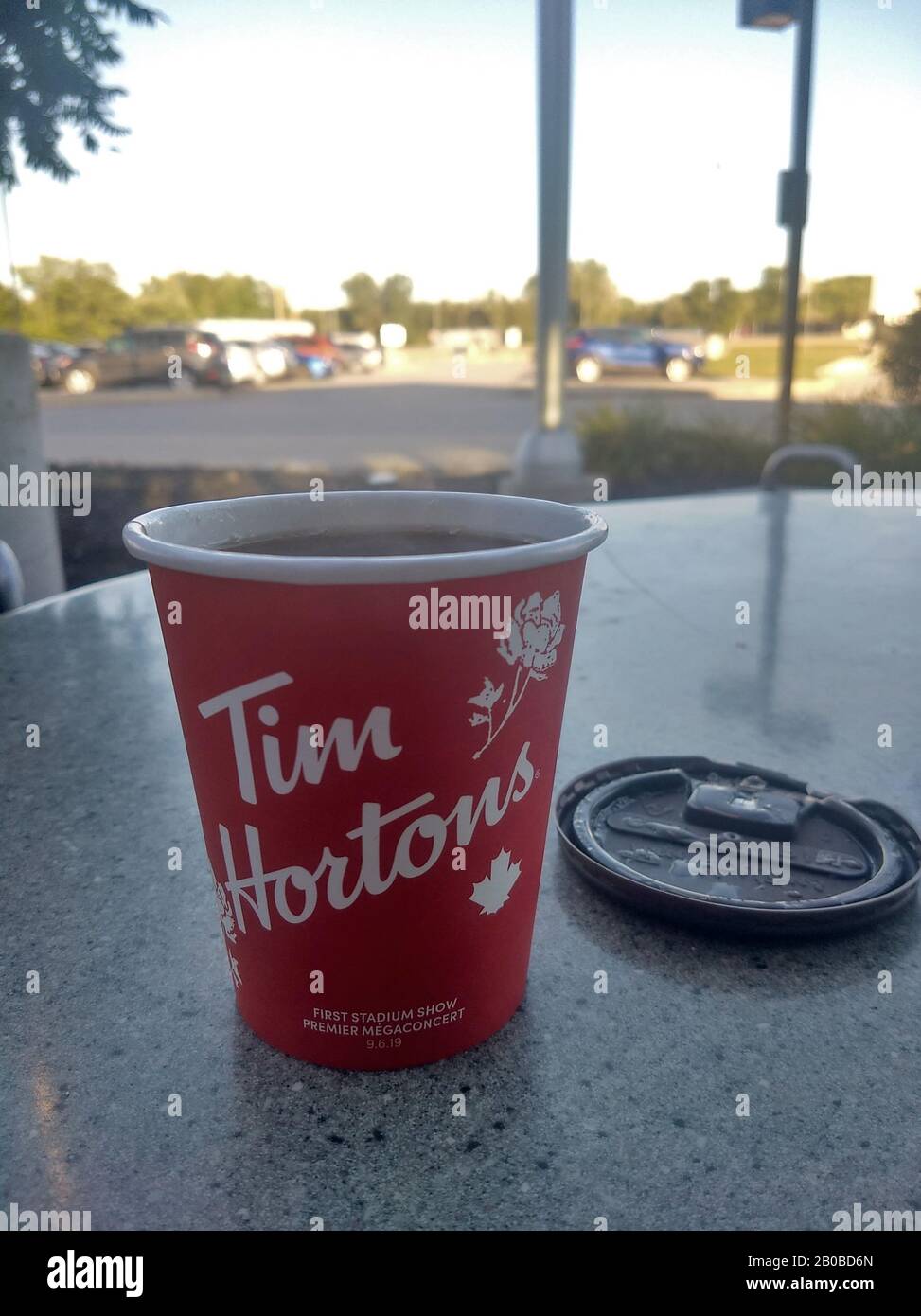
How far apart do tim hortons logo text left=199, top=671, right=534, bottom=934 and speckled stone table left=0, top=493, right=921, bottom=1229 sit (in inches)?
6.6

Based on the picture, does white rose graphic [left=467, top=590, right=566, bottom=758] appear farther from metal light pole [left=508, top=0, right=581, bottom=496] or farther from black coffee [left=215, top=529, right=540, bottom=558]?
metal light pole [left=508, top=0, right=581, bottom=496]

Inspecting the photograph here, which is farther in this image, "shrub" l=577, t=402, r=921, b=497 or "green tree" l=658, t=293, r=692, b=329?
"green tree" l=658, t=293, r=692, b=329

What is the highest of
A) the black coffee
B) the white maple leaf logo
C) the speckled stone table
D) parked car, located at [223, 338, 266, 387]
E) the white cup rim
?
parked car, located at [223, 338, 266, 387]

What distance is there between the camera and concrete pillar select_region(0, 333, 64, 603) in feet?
14.2

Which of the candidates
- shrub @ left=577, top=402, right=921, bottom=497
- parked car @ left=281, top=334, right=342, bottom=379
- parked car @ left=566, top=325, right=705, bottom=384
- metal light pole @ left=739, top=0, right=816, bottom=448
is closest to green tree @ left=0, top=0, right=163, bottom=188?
metal light pole @ left=739, top=0, right=816, bottom=448

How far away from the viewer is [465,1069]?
0.81 metres

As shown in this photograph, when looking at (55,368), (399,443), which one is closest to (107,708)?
(399,443)

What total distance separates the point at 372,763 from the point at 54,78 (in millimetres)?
5081

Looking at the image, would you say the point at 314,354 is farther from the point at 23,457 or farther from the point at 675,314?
the point at 23,457

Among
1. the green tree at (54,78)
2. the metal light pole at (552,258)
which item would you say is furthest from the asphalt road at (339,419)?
the green tree at (54,78)

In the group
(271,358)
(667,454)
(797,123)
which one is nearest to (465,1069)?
(797,123)

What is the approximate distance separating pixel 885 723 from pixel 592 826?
69 centimetres

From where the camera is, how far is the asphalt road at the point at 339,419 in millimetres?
12477

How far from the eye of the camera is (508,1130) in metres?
0.75
